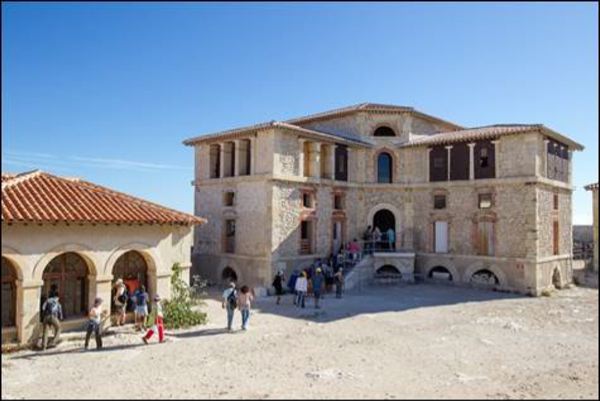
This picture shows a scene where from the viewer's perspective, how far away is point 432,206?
28.8m

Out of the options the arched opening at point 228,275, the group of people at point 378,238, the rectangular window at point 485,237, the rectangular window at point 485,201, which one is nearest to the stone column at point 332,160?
the group of people at point 378,238

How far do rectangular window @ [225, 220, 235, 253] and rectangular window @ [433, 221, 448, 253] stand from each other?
12.1 m

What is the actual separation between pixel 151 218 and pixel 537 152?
65.8 ft

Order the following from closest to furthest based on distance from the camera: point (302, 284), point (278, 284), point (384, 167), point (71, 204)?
point (71, 204), point (302, 284), point (278, 284), point (384, 167)

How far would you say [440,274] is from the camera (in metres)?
28.2

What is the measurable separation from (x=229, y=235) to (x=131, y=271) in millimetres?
11271

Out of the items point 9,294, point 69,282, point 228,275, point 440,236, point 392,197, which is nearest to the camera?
point 9,294

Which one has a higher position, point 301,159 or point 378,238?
point 301,159

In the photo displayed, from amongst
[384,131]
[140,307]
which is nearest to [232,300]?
[140,307]

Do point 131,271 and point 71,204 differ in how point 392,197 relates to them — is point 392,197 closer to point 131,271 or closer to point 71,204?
point 131,271

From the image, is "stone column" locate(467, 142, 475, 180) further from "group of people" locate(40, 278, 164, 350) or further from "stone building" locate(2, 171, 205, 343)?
"group of people" locate(40, 278, 164, 350)

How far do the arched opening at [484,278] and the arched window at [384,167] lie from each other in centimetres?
758

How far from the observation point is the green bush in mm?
16016

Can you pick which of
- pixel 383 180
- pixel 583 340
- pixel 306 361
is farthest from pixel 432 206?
pixel 306 361
